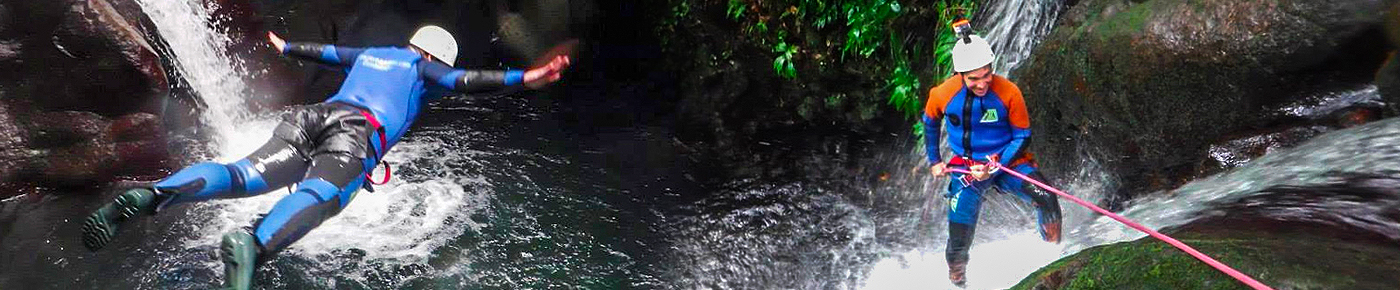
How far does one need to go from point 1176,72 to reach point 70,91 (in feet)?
24.0

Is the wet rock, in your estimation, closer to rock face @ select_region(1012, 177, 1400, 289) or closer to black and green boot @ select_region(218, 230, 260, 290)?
black and green boot @ select_region(218, 230, 260, 290)

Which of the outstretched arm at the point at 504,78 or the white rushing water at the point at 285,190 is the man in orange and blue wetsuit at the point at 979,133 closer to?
the outstretched arm at the point at 504,78

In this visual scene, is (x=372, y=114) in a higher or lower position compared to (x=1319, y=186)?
lower

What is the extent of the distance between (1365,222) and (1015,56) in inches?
133

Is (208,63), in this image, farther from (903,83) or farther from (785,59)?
(903,83)

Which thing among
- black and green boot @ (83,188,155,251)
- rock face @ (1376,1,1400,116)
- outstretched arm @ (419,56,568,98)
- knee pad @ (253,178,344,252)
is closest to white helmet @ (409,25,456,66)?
outstretched arm @ (419,56,568,98)

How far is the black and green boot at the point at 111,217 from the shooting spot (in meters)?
3.53

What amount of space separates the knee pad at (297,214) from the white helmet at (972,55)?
2.82m

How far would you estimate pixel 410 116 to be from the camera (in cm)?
477

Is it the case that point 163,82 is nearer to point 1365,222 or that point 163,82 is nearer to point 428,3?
point 428,3

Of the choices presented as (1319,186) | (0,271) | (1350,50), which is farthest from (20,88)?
(1350,50)

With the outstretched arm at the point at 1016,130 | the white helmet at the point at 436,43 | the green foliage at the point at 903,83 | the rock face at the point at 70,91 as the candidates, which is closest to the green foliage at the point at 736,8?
the green foliage at the point at 903,83

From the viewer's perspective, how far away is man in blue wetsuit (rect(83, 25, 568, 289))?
11.8 ft

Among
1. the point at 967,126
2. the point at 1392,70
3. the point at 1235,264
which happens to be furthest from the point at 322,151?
the point at 1392,70
